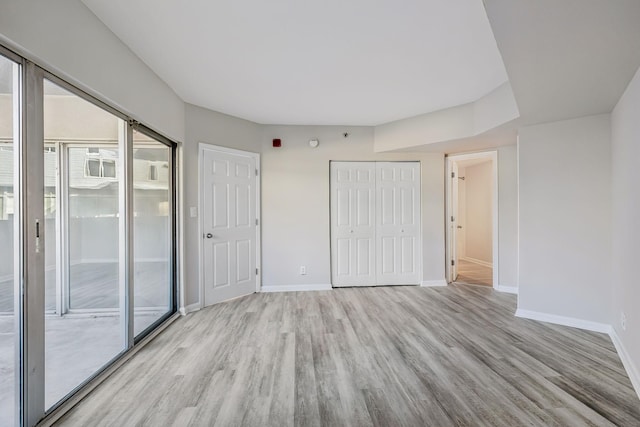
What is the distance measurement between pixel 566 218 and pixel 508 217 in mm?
1373

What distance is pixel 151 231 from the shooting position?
10.2 feet

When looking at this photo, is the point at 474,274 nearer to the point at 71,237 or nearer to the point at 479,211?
the point at 479,211

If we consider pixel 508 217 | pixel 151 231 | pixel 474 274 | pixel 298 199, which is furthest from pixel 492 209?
pixel 151 231

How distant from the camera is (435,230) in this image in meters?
4.74

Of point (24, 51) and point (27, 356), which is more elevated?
point (24, 51)

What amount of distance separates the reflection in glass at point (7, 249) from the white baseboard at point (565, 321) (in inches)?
170

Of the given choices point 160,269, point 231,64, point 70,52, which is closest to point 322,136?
point 231,64

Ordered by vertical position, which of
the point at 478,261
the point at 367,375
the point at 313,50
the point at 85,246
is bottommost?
the point at 367,375

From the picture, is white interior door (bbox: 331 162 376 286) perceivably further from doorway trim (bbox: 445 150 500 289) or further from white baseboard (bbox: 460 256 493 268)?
white baseboard (bbox: 460 256 493 268)

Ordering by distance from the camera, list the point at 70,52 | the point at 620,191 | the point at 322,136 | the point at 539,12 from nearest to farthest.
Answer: the point at 539,12, the point at 70,52, the point at 620,191, the point at 322,136

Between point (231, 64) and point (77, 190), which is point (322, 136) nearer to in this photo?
point (231, 64)

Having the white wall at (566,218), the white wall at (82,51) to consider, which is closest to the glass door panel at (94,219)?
the white wall at (82,51)

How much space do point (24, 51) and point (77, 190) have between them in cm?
149

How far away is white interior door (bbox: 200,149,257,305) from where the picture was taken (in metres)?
3.83
